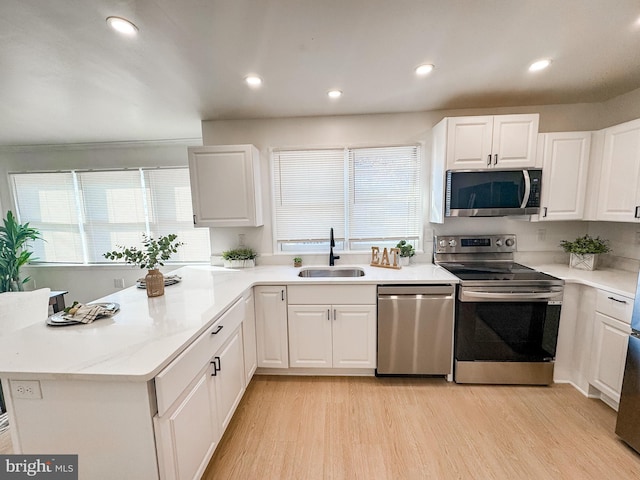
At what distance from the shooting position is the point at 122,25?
1.28 metres

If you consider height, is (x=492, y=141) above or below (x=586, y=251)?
above

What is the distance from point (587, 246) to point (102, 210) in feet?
19.4

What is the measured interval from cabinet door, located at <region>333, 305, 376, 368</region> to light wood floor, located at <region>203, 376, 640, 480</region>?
200 millimetres

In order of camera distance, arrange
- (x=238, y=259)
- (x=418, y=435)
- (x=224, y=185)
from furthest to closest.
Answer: (x=238, y=259)
(x=224, y=185)
(x=418, y=435)

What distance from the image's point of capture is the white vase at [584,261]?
2.23m

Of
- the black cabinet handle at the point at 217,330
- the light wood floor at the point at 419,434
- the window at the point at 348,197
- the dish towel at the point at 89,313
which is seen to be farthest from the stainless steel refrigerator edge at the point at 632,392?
the dish towel at the point at 89,313

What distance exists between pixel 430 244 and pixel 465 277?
2.15 ft

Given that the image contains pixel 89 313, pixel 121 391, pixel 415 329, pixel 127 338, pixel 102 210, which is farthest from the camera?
pixel 102 210

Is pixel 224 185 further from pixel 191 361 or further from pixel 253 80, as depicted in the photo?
pixel 191 361

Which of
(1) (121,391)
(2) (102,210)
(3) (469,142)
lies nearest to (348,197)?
(3) (469,142)

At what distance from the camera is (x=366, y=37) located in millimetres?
1413

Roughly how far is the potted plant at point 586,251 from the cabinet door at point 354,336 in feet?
6.37

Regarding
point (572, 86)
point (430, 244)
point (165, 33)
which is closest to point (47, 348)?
point (165, 33)

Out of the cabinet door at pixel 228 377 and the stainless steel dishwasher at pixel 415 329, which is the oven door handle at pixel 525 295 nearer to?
the stainless steel dishwasher at pixel 415 329
